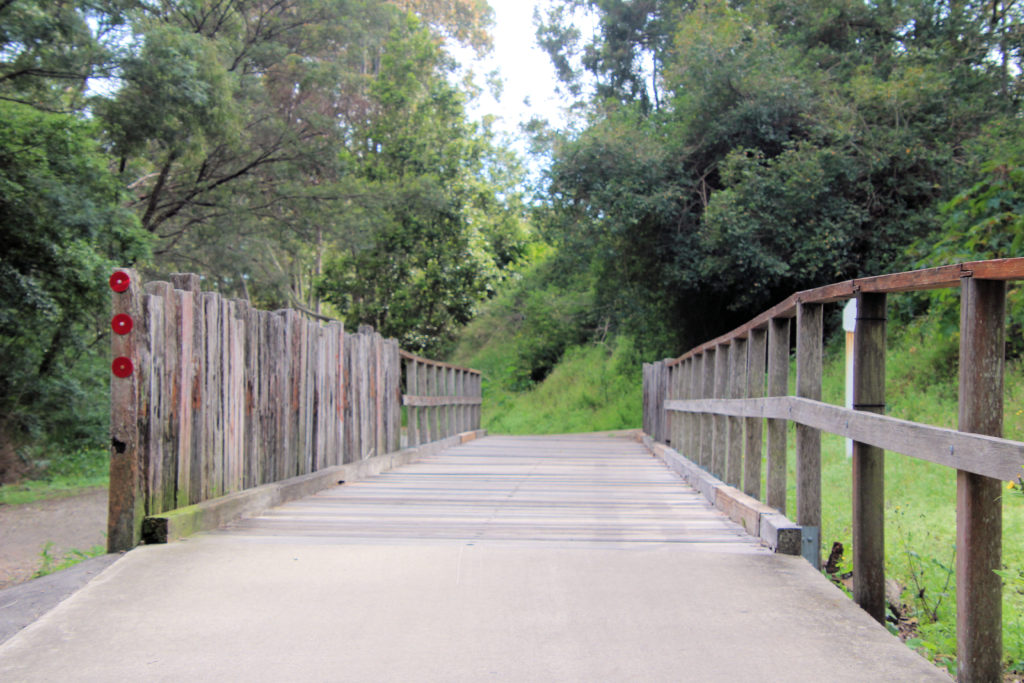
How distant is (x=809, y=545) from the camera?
3.88 m

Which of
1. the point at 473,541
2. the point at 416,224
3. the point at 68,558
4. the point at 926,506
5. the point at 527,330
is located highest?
the point at 416,224

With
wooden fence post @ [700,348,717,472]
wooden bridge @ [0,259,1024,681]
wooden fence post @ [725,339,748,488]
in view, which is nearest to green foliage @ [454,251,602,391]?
wooden fence post @ [700,348,717,472]

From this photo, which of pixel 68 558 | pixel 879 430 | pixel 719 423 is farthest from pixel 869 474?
pixel 68 558

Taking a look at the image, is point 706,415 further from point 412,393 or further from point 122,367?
point 122,367

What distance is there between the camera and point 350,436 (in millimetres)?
7324

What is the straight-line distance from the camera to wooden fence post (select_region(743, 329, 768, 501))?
16.4 feet

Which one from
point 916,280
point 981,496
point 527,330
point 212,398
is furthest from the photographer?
point 527,330

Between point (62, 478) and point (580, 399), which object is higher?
point (580, 399)

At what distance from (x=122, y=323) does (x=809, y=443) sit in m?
3.00

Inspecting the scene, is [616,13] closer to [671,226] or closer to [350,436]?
[671,226]

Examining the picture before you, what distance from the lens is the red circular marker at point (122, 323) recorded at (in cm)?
374

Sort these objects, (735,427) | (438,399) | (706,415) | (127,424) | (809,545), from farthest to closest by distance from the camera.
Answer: (438,399) → (706,415) → (735,427) → (809,545) → (127,424)

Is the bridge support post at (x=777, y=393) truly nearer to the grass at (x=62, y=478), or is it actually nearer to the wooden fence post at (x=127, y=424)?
the wooden fence post at (x=127, y=424)

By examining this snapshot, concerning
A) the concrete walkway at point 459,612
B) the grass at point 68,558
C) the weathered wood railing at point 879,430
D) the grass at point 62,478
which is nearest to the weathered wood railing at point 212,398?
the concrete walkway at point 459,612
